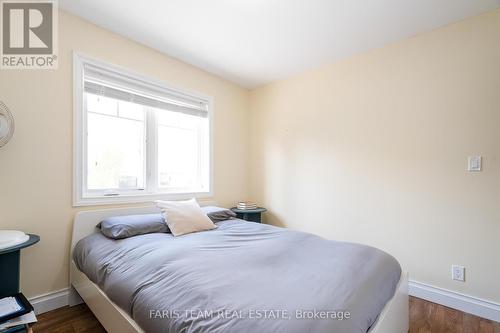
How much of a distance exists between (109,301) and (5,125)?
1.38m

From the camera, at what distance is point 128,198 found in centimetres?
234

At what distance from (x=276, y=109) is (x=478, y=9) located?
2139mm

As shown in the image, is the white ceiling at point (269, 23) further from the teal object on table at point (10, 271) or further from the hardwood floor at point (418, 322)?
the hardwood floor at point (418, 322)

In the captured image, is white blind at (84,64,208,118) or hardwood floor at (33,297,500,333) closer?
hardwood floor at (33,297,500,333)

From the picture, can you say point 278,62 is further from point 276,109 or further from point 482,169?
point 482,169

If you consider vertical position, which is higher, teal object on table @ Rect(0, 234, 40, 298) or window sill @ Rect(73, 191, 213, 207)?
window sill @ Rect(73, 191, 213, 207)

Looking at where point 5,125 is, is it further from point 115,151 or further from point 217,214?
point 217,214

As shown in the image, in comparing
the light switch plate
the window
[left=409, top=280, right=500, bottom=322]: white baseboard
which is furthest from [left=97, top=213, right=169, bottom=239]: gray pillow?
the light switch plate

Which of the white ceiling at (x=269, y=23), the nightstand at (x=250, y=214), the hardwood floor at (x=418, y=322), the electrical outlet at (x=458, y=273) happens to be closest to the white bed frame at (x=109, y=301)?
the hardwood floor at (x=418, y=322)

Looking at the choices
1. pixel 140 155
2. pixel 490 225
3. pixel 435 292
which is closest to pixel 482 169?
pixel 490 225

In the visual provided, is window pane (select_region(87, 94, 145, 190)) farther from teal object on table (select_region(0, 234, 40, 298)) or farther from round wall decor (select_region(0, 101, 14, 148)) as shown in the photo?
teal object on table (select_region(0, 234, 40, 298))

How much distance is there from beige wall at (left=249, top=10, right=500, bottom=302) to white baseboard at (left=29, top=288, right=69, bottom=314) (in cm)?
243

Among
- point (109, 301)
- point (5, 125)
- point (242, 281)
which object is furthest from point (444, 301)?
point (5, 125)

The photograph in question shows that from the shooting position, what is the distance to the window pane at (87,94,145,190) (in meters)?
2.21
